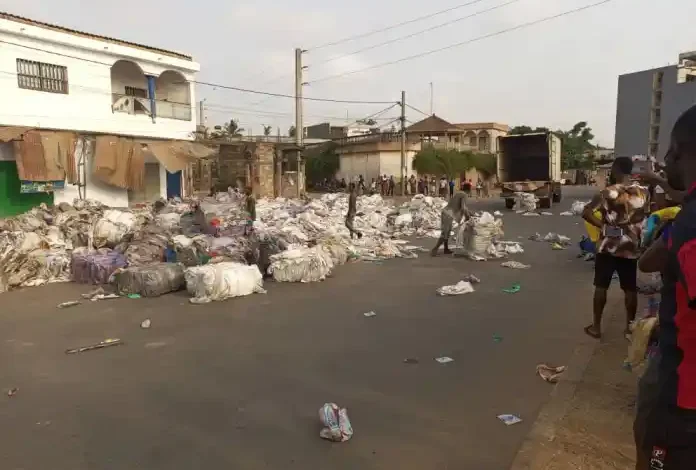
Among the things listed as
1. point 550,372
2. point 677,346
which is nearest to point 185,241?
point 550,372

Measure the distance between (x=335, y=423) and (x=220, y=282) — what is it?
425cm

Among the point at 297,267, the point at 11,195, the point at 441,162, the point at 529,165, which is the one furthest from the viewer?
the point at 441,162

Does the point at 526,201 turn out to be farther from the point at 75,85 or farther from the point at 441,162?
the point at 75,85

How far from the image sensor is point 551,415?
11.0ft

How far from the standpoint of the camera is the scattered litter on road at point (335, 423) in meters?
3.33

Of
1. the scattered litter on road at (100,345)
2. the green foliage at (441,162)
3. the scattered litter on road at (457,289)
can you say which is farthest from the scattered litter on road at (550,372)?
the green foliage at (441,162)

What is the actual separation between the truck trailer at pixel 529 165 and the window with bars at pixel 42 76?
16207 millimetres

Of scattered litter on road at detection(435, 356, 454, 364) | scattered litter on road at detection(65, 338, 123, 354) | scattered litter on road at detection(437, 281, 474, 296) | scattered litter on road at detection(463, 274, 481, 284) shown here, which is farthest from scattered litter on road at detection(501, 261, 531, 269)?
scattered litter on road at detection(65, 338, 123, 354)

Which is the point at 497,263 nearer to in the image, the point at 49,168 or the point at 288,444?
the point at 288,444

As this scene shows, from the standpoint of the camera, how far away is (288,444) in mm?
3311

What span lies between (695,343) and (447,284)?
21.6ft

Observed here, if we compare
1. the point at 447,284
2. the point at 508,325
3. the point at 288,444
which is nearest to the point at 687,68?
the point at 447,284

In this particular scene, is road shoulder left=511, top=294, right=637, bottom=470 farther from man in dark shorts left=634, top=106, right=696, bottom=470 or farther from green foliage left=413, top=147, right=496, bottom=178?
green foliage left=413, top=147, right=496, bottom=178

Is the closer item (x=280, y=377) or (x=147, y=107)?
(x=280, y=377)
